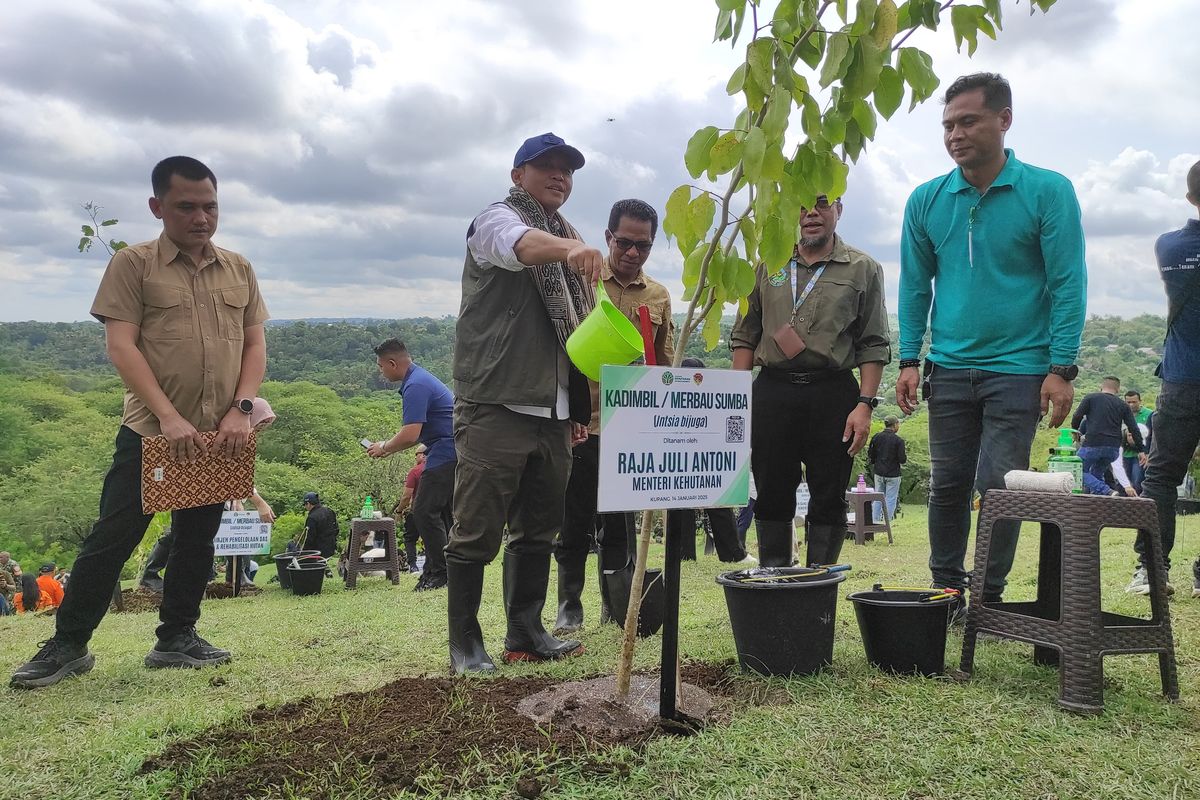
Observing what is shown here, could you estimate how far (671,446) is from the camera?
236cm

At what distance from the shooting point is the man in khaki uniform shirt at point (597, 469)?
171 inches

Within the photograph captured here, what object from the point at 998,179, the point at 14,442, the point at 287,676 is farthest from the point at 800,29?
→ the point at 14,442

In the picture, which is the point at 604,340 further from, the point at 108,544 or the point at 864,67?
the point at 108,544

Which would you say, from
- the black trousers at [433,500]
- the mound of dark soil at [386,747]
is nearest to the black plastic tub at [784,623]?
the mound of dark soil at [386,747]

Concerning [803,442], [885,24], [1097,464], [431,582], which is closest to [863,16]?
[885,24]

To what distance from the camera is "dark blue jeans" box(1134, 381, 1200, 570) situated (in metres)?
3.92

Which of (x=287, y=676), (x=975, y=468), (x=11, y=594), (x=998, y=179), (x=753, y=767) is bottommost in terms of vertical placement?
(x=11, y=594)

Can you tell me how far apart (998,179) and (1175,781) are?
2388 millimetres

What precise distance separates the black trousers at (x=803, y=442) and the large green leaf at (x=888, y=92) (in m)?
1.65

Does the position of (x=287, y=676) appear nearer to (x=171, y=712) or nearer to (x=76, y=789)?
(x=171, y=712)

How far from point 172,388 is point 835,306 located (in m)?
2.98

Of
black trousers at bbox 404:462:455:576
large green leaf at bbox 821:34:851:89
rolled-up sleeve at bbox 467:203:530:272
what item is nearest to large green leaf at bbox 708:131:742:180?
large green leaf at bbox 821:34:851:89

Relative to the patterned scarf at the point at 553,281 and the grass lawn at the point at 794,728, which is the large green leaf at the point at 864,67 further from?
the grass lawn at the point at 794,728

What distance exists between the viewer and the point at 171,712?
281 cm
